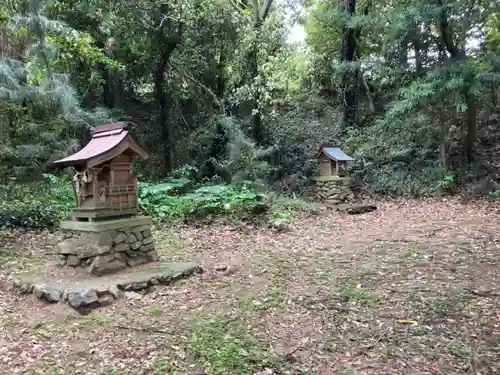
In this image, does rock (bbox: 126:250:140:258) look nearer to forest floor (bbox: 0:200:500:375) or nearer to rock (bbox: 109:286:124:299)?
forest floor (bbox: 0:200:500:375)

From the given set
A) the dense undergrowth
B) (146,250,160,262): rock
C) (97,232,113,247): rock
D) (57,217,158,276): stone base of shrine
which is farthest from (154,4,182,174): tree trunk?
(97,232,113,247): rock

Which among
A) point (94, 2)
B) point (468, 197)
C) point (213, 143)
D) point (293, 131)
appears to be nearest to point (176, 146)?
point (213, 143)

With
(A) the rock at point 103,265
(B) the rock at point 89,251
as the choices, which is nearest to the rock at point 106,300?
(A) the rock at point 103,265

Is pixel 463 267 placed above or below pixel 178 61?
below

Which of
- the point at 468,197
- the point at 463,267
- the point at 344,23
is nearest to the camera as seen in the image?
the point at 463,267

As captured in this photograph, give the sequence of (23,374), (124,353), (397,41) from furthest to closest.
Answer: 1. (397,41)
2. (124,353)
3. (23,374)

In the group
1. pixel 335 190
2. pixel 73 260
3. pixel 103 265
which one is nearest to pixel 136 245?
pixel 103 265

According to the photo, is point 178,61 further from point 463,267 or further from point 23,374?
point 23,374

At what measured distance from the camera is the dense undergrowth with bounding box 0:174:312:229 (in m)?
8.74

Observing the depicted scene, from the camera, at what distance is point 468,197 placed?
1084 centimetres

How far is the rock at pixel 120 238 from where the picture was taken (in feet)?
19.1

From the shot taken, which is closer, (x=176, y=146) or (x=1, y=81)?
(x=1, y=81)

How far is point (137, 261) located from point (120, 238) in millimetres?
437

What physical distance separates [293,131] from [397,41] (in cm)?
517
